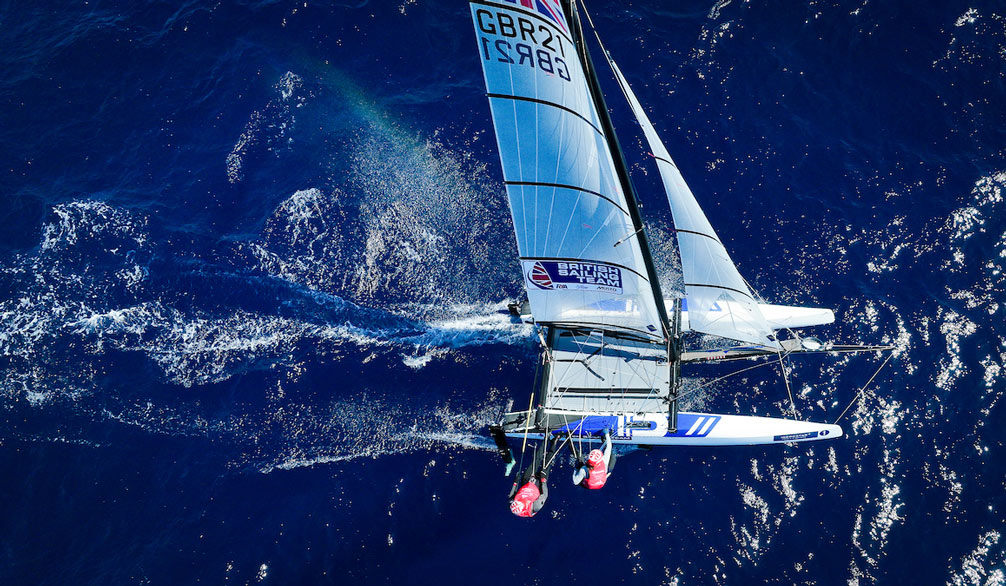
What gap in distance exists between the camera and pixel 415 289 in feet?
99.3

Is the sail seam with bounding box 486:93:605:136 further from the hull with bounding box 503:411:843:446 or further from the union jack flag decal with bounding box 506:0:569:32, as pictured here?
the hull with bounding box 503:411:843:446

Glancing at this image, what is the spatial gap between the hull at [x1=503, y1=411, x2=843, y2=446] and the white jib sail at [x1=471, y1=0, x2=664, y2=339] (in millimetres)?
3700

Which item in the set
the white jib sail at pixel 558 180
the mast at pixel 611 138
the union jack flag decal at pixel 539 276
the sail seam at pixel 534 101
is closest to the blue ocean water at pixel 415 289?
the white jib sail at pixel 558 180

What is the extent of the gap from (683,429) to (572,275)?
8.72 m

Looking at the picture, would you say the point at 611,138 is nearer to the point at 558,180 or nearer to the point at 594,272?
the point at 558,180

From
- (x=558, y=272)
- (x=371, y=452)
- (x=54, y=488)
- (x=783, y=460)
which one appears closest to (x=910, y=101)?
(x=783, y=460)

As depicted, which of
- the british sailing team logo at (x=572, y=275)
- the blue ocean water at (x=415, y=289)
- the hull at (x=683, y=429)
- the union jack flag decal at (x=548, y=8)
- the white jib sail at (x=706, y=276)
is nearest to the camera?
the union jack flag decal at (x=548, y=8)

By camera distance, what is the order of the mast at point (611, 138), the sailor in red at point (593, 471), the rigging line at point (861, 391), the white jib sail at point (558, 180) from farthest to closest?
the rigging line at point (861, 391), the sailor in red at point (593, 471), the mast at point (611, 138), the white jib sail at point (558, 180)

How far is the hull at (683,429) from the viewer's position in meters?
26.1

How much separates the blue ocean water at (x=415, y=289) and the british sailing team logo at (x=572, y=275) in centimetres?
725

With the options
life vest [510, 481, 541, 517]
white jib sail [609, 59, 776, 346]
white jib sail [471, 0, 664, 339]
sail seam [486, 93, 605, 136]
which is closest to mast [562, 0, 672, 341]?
white jib sail [471, 0, 664, 339]

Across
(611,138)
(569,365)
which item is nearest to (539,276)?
(611,138)

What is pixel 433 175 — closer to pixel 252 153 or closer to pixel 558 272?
pixel 252 153

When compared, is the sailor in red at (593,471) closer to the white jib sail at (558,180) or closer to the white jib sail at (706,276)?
the white jib sail at (558,180)
